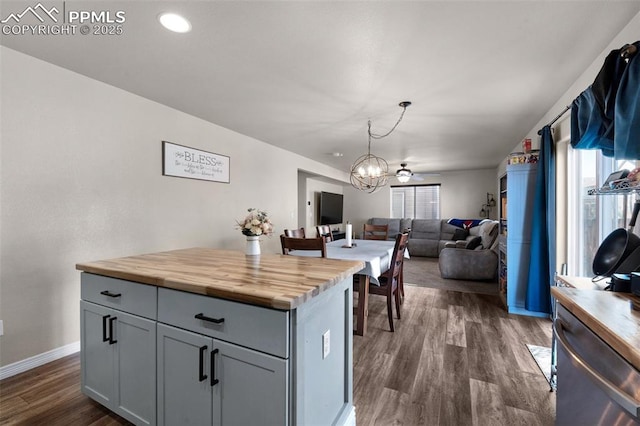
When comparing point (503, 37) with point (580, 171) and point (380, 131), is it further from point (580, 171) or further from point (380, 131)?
point (380, 131)

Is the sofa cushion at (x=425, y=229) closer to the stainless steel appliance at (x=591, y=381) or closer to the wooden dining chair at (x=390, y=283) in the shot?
the wooden dining chair at (x=390, y=283)

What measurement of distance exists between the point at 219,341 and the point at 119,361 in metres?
0.76

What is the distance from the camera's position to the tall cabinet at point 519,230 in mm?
3240

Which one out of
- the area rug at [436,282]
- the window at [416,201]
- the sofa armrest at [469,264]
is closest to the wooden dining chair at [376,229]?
the area rug at [436,282]

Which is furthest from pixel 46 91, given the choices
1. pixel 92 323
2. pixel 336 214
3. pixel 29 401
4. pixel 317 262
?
pixel 336 214

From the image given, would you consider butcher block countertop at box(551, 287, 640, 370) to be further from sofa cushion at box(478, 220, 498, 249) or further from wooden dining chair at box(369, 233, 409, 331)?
sofa cushion at box(478, 220, 498, 249)

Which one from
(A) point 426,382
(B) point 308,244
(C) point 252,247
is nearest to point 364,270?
(B) point 308,244

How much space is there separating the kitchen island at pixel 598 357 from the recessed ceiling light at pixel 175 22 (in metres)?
2.37

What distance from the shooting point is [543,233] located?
305 cm

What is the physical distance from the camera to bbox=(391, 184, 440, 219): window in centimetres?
823

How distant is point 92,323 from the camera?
1597 millimetres

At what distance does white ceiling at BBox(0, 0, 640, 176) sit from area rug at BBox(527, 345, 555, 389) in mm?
2244

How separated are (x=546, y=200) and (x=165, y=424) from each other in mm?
3718

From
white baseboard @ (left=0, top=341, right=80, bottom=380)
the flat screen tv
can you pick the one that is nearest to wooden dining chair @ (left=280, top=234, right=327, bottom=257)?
white baseboard @ (left=0, top=341, right=80, bottom=380)
